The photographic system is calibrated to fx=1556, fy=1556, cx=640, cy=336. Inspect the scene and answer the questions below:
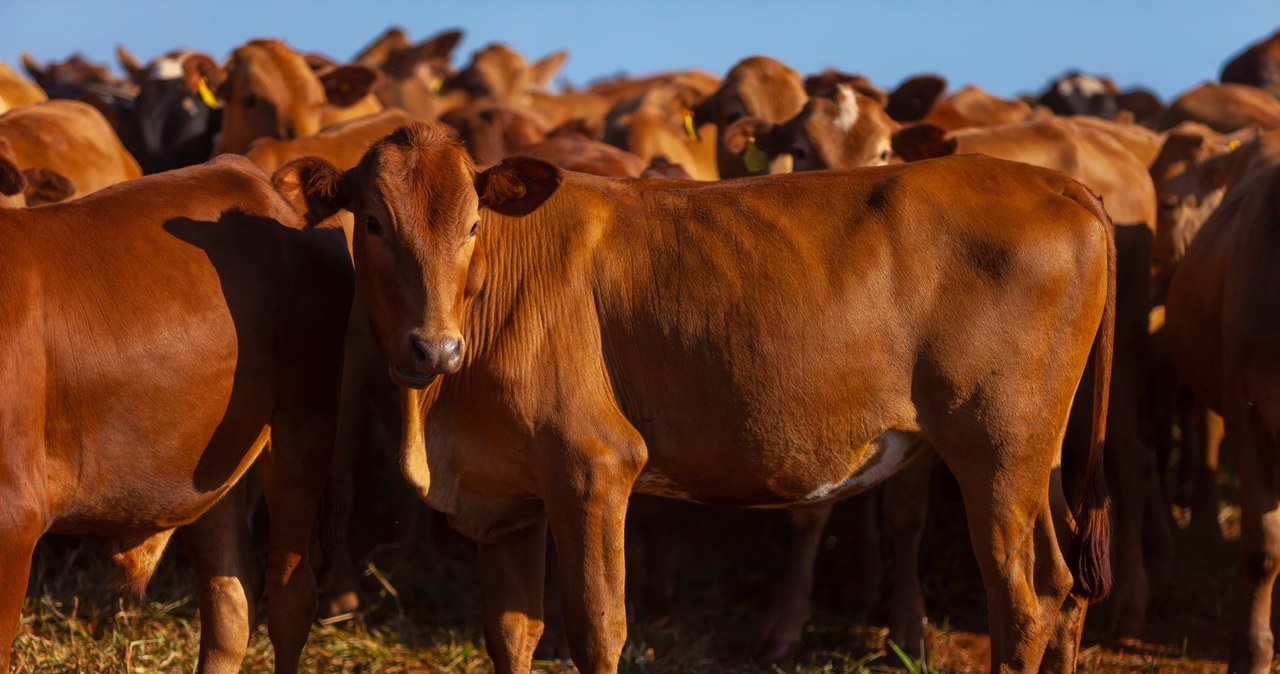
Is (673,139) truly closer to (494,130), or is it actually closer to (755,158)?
(494,130)

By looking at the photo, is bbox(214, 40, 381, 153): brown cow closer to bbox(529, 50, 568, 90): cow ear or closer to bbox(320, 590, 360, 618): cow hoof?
bbox(320, 590, 360, 618): cow hoof

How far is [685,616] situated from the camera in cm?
788

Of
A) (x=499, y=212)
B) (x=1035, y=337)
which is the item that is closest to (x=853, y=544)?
(x=1035, y=337)

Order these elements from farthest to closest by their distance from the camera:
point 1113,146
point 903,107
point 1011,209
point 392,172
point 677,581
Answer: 1. point 903,107
2. point 1113,146
3. point 677,581
4. point 1011,209
5. point 392,172

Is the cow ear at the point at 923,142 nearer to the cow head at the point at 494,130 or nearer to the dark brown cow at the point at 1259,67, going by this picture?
the cow head at the point at 494,130

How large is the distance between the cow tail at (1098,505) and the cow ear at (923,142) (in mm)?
2451

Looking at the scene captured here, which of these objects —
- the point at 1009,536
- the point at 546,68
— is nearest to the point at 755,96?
the point at 1009,536

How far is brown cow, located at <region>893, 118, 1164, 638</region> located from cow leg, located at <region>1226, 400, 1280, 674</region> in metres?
1.00

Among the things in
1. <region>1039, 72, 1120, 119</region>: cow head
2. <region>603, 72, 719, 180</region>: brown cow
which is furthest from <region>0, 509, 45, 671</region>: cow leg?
<region>1039, 72, 1120, 119</region>: cow head

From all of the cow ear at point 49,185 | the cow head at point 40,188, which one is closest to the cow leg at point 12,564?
the cow head at point 40,188

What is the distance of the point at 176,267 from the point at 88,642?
8.19ft

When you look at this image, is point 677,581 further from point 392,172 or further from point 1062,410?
point 392,172

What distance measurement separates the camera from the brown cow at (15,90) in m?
10.6

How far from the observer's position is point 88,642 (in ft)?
22.5
